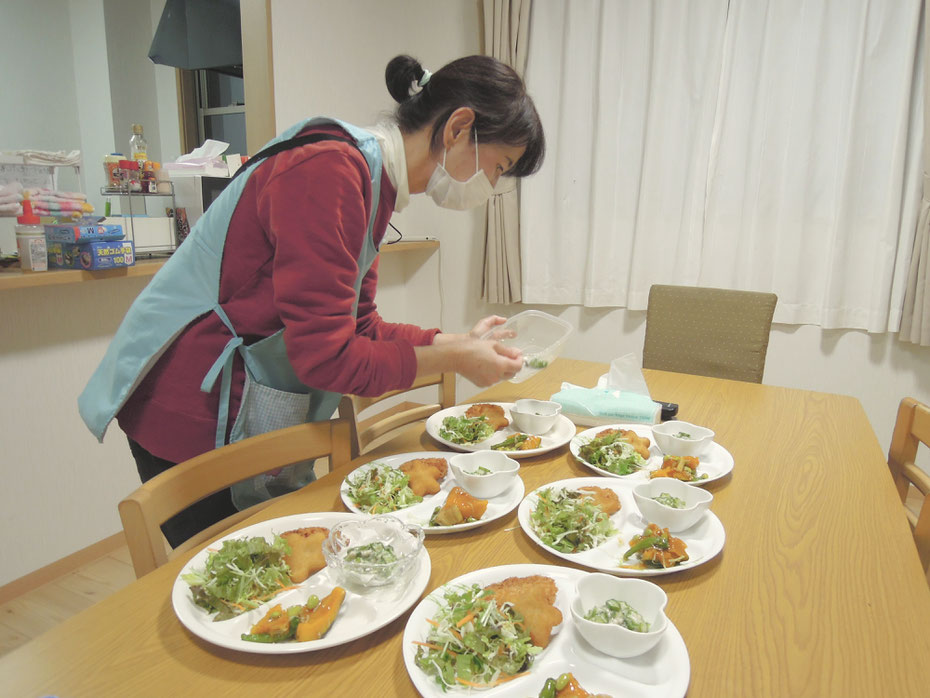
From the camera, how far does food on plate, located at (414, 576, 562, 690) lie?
66 centimetres

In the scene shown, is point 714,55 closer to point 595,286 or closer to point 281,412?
point 595,286

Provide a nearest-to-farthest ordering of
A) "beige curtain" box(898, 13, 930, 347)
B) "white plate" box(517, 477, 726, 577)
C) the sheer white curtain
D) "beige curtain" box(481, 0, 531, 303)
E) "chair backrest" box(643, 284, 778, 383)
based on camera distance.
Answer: "white plate" box(517, 477, 726, 577), "chair backrest" box(643, 284, 778, 383), "beige curtain" box(898, 13, 930, 347), the sheer white curtain, "beige curtain" box(481, 0, 531, 303)

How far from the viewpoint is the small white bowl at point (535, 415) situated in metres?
1.36

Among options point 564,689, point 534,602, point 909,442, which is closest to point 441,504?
point 534,602

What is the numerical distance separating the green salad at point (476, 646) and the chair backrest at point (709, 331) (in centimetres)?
178

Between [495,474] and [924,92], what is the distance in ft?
8.37

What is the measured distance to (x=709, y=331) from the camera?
2273mm

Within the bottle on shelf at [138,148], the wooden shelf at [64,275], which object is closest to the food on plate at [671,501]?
the wooden shelf at [64,275]

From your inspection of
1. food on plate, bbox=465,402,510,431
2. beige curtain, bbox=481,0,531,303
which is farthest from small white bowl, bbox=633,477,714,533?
beige curtain, bbox=481,0,531,303

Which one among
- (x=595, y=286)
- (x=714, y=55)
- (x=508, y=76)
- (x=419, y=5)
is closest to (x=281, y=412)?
(x=508, y=76)

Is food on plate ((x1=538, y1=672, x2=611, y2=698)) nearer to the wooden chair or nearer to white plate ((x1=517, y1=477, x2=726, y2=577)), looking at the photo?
white plate ((x1=517, y1=477, x2=726, y2=577))

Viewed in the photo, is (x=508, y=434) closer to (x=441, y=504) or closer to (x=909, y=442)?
(x=441, y=504)

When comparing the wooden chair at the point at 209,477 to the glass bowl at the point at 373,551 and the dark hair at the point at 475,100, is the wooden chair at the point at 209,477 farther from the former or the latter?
the dark hair at the point at 475,100

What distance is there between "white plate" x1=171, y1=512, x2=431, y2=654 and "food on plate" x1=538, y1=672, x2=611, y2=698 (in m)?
0.20
